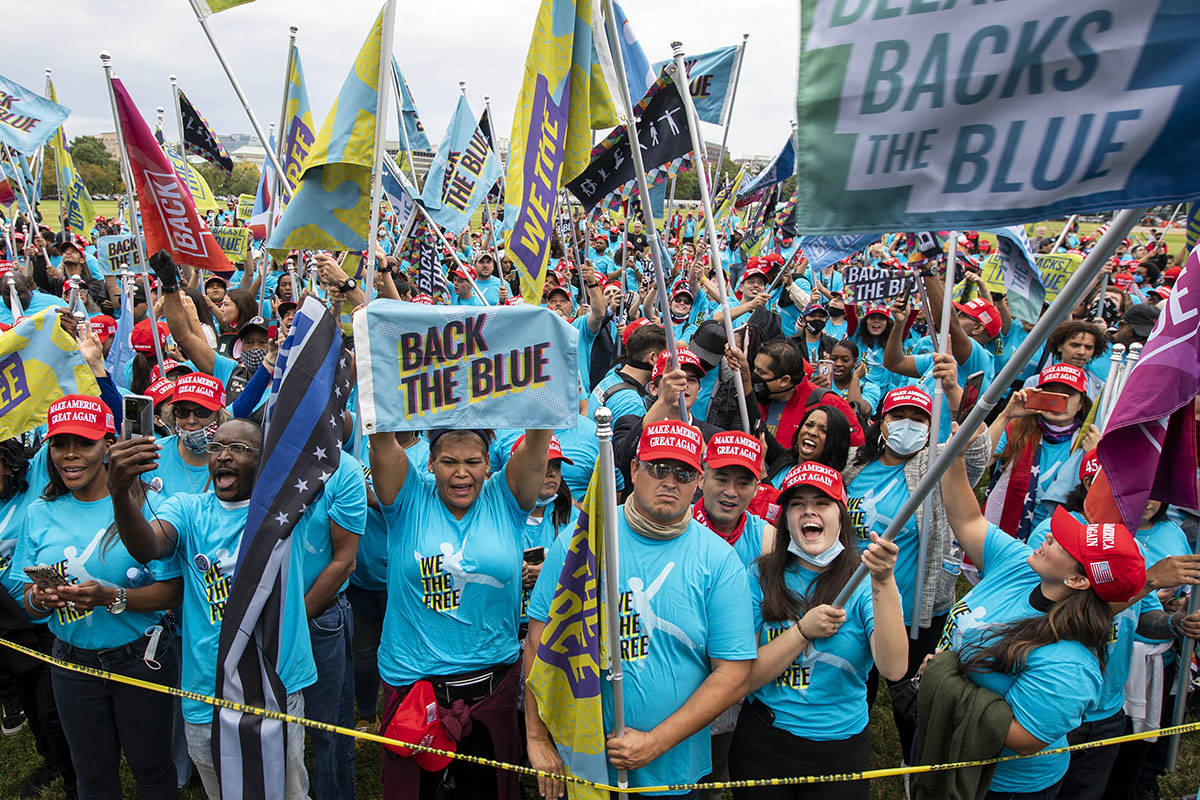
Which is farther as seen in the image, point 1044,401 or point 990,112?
point 1044,401

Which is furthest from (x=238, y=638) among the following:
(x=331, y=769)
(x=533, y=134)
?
(x=533, y=134)

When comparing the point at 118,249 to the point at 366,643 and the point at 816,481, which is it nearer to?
the point at 366,643

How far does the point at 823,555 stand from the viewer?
10.9 feet

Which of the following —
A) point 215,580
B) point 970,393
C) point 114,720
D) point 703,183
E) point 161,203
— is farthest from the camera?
point 970,393

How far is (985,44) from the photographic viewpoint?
184 cm

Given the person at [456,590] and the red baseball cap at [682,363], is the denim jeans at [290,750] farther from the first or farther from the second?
the red baseball cap at [682,363]

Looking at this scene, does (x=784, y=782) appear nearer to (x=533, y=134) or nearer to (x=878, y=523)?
(x=878, y=523)

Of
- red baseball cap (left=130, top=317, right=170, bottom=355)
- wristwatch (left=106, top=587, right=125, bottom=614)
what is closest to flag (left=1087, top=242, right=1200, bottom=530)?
wristwatch (left=106, top=587, right=125, bottom=614)

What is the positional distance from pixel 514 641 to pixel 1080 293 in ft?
8.92

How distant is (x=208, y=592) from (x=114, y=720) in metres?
0.95

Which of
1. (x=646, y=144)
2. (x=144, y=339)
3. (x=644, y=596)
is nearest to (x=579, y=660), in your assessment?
(x=644, y=596)

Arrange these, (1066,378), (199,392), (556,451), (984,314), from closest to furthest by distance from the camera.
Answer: (556,451) < (199,392) < (1066,378) < (984,314)

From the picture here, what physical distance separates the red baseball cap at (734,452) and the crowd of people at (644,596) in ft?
0.05

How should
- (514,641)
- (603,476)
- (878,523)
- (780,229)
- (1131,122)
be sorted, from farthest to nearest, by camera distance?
1. (780,229)
2. (878,523)
3. (514,641)
4. (603,476)
5. (1131,122)
